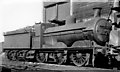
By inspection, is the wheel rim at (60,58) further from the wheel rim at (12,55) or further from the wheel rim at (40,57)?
the wheel rim at (12,55)

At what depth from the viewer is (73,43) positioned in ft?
36.3

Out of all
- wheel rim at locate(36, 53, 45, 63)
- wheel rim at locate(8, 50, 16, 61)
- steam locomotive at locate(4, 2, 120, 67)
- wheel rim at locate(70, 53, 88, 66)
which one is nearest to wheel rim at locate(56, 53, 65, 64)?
steam locomotive at locate(4, 2, 120, 67)

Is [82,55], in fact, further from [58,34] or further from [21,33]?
[21,33]

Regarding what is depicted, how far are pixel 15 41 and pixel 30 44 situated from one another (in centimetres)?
215

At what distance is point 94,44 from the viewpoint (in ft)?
32.6

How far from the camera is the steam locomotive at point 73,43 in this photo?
976 centimetres

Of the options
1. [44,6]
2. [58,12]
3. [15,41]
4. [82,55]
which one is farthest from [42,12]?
[82,55]

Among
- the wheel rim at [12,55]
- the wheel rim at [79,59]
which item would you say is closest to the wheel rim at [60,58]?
the wheel rim at [79,59]

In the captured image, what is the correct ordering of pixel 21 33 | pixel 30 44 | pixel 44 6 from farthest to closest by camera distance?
1. pixel 44 6
2. pixel 21 33
3. pixel 30 44

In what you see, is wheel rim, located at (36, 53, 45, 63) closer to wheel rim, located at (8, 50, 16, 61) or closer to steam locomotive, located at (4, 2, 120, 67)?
steam locomotive, located at (4, 2, 120, 67)

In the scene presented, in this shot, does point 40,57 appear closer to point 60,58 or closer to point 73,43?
point 60,58

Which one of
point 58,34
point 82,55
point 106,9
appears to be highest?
point 106,9

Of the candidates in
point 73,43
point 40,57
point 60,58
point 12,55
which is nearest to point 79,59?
point 73,43

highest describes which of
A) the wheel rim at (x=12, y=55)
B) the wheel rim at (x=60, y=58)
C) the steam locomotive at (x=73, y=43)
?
the steam locomotive at (x=73, y=43)
